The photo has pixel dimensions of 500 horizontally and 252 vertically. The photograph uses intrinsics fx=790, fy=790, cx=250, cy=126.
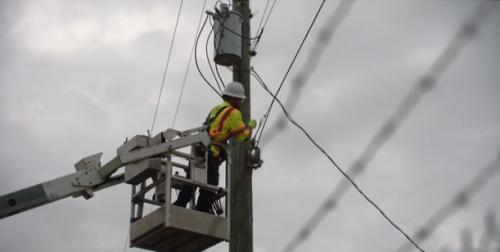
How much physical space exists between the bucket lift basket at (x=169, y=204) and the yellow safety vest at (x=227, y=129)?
0.52 feet

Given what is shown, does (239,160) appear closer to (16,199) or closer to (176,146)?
(176,146)

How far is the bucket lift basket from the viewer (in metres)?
7.86

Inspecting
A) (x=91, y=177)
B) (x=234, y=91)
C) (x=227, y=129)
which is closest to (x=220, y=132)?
(x=227, y=129)

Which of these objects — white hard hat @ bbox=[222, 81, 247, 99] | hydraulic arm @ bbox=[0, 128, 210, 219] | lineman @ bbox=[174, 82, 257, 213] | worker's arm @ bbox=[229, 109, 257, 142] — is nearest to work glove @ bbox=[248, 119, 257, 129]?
lineman @ bbox=[174, 82, 257, 213]

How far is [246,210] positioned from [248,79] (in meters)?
1.75

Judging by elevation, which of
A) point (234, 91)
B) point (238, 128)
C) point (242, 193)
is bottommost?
point (242, 193)

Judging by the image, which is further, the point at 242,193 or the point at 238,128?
the point at 238,128

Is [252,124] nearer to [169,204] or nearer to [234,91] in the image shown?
[234,91]

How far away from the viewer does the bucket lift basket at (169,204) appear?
25.8ft

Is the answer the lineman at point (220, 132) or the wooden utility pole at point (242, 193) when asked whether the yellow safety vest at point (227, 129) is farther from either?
the wooden utility pole at point (242, 193)

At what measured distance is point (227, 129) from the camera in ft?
28.4

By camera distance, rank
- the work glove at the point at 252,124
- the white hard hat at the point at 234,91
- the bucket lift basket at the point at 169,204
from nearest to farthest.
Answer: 1. the bucket lift basket at the point at 169,204
2. the work glove at the point at 252,124
3. the white hard hat at the point at 234,91

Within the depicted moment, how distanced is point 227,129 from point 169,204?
128cm

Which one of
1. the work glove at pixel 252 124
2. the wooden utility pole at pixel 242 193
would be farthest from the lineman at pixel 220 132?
the wooden utility pole at pixel 242 193
